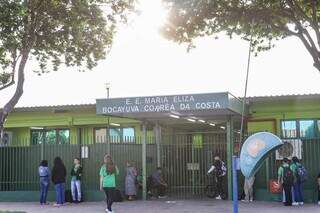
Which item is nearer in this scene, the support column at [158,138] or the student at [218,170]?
the student at [218,170]

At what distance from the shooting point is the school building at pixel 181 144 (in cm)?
1842

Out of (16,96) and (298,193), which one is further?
(16,96)

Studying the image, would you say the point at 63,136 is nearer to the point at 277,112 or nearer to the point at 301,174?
the point at 277,112

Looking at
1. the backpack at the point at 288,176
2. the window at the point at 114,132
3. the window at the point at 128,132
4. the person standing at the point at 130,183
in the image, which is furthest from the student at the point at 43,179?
the backpack at the point at 288,176

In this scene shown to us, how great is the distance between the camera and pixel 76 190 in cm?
1986

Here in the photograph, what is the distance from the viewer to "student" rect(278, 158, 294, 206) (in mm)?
17672

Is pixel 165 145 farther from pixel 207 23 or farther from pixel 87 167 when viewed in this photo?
pixel 207 23

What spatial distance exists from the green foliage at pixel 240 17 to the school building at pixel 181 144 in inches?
90.3

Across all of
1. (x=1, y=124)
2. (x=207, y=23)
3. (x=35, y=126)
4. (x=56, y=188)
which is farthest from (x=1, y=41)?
(x=35, y=126)

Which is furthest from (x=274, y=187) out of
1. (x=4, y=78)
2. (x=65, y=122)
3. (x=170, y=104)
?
(x=65, y=122)

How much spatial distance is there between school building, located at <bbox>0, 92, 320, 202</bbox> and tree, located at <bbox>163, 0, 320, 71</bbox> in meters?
2.28

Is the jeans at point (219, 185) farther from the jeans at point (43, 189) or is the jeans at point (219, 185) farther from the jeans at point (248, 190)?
the jeans at point (43, 189)

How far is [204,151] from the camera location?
20328 mm

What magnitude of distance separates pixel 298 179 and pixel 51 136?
14662 millimetres
